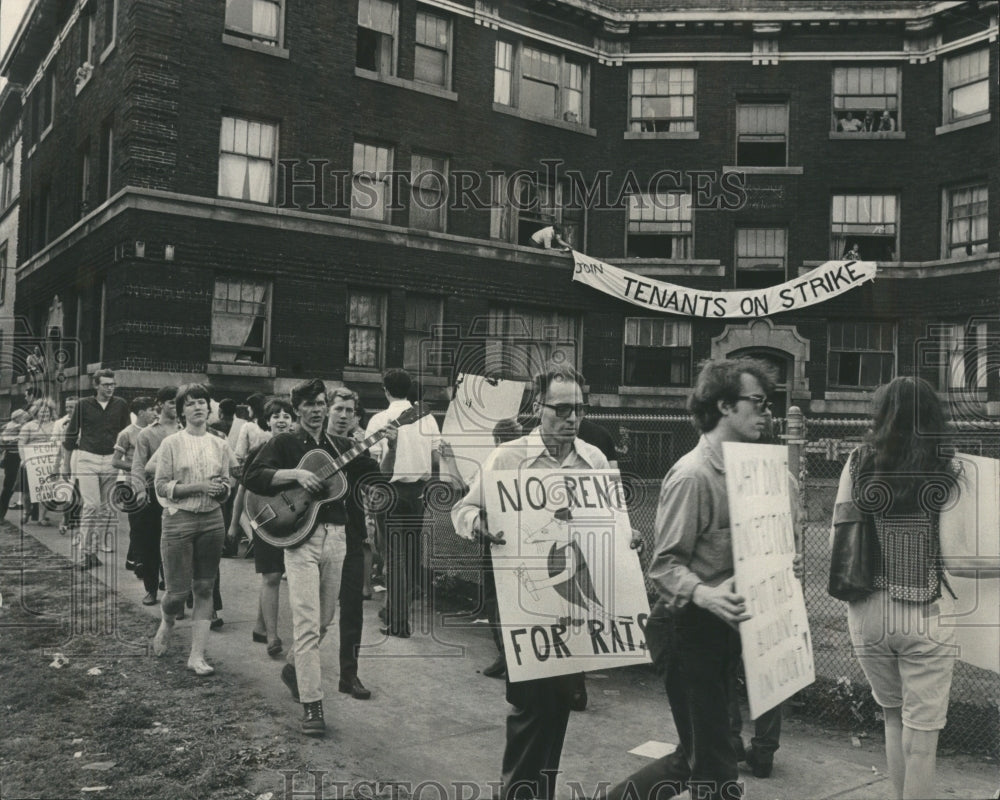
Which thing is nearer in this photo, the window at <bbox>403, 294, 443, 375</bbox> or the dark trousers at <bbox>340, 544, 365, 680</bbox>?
the dark trousers at <bbox>340, 544, 365, 680</bbox>

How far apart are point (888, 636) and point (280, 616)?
6.13 m

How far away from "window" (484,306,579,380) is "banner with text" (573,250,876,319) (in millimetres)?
1294

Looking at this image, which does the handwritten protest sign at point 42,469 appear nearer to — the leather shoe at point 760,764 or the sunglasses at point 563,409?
the sunglasses at point 563,409

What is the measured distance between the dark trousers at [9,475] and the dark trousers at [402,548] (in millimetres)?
9186

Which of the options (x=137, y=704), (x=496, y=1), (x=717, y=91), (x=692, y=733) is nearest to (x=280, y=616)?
(x=137, y=704)

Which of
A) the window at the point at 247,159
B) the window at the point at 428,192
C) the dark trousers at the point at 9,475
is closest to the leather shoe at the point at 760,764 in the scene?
the dark trousers at the point at 9,475

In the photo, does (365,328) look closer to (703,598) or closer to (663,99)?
(663,99)

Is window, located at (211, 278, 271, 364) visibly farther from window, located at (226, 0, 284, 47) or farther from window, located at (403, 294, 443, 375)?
window, located at (226, 0, 284, 47)

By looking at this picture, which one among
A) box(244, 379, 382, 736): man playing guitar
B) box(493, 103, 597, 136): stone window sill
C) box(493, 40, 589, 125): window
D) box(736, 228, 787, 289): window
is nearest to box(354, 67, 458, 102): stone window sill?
box(493, 103, 597, 136): stone window sill

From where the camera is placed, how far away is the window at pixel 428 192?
790 inches

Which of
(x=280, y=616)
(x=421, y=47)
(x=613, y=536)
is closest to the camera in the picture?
(x=613, y=536)

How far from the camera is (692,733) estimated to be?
3340 mm

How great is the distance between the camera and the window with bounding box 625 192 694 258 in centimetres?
2295

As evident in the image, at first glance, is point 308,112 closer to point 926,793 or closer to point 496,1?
point 496,1
